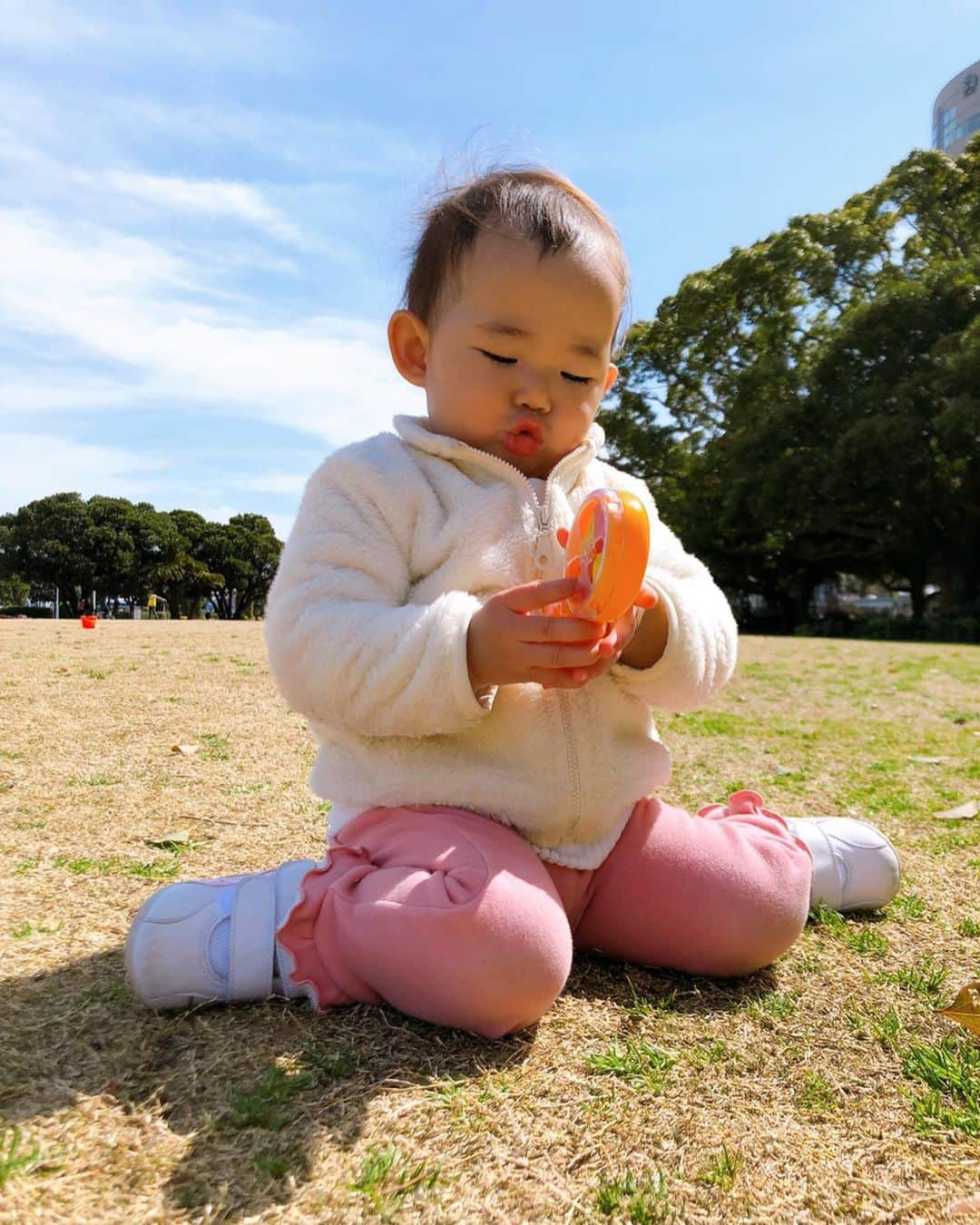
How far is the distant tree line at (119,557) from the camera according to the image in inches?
1944

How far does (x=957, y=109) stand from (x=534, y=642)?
74406 mm

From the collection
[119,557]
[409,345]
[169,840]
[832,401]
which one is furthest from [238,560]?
[409,345]

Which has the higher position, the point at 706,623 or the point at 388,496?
the point at 388,496

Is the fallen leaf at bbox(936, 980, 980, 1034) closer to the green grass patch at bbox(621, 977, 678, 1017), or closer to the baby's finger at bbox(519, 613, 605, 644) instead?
the green grass patch at bbox(621, 977, 678, 1017)

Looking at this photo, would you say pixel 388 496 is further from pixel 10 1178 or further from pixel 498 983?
pixel 10 1178

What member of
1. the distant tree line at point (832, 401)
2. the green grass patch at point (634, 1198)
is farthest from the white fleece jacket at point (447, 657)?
the distant tree line at point (832, 401)

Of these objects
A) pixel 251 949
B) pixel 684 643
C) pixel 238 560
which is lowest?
pixel 251 949

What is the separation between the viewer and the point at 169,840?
8.28 ft

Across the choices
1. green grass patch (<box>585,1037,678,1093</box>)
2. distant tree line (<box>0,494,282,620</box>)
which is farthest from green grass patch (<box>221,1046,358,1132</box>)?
distant tree line (<box>0,494,282,620</box>)

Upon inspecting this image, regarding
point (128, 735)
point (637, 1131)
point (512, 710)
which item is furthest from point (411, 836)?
point (128, 735)

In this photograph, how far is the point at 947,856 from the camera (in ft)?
8.81

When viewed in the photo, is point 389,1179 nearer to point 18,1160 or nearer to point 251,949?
point 18,1160

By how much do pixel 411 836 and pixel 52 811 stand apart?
154 cm

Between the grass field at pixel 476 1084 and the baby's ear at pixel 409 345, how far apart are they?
121cm
